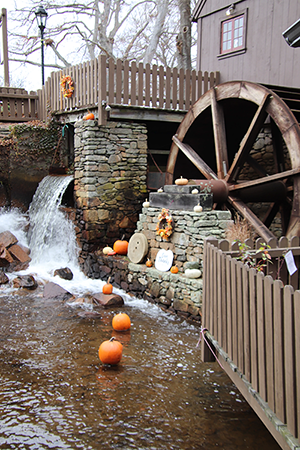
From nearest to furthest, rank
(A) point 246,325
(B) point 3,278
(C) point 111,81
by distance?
(A) point 246,325, (B) point 3,278, (C) point 111,81

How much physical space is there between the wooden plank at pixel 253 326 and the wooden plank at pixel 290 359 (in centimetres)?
43

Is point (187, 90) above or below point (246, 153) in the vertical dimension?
above

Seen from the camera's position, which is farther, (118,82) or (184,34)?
(184,34)

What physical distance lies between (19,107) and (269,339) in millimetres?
10627

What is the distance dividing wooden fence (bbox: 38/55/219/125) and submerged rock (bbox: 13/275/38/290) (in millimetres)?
3263

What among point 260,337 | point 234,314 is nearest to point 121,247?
point 234,314

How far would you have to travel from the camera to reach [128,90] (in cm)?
817

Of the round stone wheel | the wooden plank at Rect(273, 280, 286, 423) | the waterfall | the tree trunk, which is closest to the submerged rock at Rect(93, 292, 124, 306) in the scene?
the round stone wheel

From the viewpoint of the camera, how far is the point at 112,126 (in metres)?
8.12

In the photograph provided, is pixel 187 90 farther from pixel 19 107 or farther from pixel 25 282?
pixel 25 282

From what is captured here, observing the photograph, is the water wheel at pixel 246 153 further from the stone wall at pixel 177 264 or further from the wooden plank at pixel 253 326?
the wooden plank at pixel 253 326

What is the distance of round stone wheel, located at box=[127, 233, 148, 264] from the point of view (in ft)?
22.9

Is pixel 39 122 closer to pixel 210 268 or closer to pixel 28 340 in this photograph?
pixel 28 340

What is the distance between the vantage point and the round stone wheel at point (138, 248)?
698 cm
